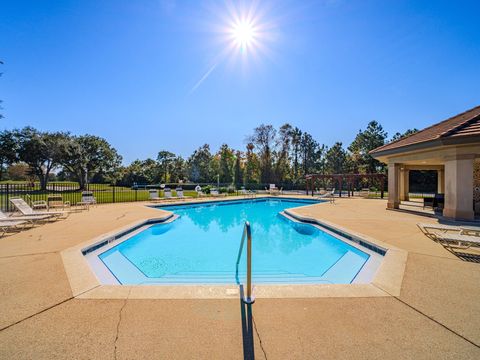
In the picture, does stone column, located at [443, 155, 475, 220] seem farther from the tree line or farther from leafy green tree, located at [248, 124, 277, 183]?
leafy green tree, located at [248, 124, 277, 183]

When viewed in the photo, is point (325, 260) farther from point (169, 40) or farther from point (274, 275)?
point (169, 40)

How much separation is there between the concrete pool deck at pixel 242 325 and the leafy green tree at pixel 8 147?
31801 mm

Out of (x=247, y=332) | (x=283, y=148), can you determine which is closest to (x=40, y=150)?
(x=283, y=148)

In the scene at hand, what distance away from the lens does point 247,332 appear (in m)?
2.15

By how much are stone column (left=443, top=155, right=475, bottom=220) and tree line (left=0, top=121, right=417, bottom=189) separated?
798 inches

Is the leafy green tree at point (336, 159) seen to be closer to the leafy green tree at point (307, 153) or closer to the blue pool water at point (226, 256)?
the leafy green tree at point (307, 153)

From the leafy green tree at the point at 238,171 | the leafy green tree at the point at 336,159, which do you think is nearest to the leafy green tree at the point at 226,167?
the leafy green tree at the point at 238,171

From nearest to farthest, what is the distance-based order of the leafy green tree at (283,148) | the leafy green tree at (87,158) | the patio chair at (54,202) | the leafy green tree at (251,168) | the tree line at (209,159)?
the patio chair at (54,202)
the tree line at (209,159)
the leafy green tree at (87,158)
the leafy green tree at (283,148)
the leafy green tree at (251,168)

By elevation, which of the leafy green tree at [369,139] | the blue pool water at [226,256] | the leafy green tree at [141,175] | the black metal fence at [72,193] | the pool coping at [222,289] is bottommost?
the blue pool water at [226,256]

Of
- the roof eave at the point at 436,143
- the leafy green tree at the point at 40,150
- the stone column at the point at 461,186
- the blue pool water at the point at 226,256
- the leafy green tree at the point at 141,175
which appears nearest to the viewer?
the blue pool water at the point at 226,256

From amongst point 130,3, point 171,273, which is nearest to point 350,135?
point 130,3

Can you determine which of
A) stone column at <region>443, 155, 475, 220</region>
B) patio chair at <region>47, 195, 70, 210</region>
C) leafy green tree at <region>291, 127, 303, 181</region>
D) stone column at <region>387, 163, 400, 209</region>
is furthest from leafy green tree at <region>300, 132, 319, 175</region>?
patio chair at <region>47, 195, 70, 210</region>

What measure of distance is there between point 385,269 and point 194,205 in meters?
11.9

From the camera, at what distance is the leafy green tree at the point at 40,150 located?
85.8ft
